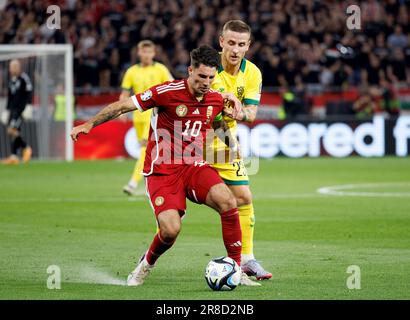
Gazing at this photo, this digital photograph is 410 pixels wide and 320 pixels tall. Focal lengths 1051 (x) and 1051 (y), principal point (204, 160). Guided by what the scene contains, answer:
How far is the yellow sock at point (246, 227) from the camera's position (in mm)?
9620

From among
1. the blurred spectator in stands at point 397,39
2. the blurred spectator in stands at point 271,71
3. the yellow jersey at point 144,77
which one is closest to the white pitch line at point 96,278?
the yellow jersey at point 144,77

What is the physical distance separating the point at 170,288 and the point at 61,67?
735 inches

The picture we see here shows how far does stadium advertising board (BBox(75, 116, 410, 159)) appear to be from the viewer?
26.0 meters

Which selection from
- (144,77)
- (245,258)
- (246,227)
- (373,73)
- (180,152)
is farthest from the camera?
(373,73)

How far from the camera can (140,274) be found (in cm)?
870

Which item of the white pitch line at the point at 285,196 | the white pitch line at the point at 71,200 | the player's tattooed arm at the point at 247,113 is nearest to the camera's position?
the player's tattooed arm at the point at 247,113

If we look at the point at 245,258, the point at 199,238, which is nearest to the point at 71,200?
the point at 199,238

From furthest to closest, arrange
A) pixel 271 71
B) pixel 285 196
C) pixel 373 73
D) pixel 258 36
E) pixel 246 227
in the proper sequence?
1. pixel 258 36
2. pixel 373 73
3. pixel 271 71
4. pixel 285 196
5. pixel 246 227

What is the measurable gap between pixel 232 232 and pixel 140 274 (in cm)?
84

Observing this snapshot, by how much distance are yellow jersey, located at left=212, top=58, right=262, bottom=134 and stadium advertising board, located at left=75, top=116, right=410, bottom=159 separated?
15.8m

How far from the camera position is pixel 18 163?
82.5 feet

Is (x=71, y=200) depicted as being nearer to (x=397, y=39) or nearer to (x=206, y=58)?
(x=206, y=58)

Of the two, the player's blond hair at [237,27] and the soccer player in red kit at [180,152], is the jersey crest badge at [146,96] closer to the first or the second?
the soccer player in red kit at [180,152]

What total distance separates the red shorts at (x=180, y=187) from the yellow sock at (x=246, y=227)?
3.18 ft
